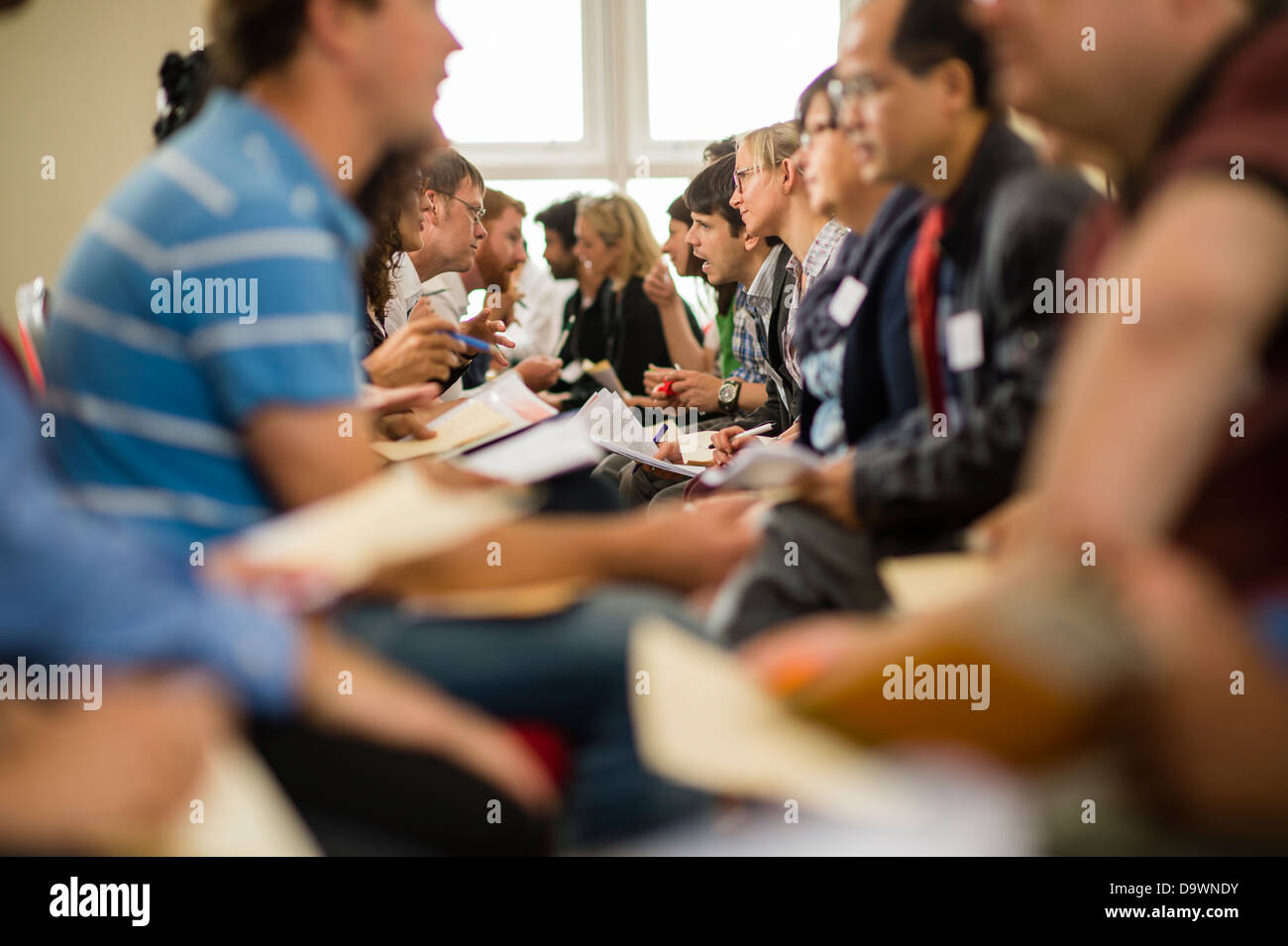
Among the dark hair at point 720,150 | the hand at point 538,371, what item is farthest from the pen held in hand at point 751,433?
the dark hair at point 720,150

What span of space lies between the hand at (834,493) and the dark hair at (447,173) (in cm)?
232

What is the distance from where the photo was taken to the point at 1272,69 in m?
0.69

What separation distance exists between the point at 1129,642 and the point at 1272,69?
38 centimetres

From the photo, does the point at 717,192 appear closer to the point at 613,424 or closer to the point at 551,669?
the point at 613,424

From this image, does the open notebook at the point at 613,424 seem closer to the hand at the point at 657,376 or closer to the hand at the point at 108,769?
the hand at the point at 657,376

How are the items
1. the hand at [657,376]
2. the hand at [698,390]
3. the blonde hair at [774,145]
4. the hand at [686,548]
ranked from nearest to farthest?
the hand at [686,548] < the blonde hair at [774,145] < the hand at [698,390] < the hand at [657,376]

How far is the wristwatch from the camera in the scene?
3.51 metres

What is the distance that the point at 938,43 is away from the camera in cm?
125

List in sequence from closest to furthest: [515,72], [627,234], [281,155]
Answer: [281,155] → [627,234] → [515,72]

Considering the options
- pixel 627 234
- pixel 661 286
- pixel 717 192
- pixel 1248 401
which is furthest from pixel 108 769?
pixel 627 234

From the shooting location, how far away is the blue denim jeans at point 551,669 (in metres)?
0.80

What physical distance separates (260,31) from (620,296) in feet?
12.8

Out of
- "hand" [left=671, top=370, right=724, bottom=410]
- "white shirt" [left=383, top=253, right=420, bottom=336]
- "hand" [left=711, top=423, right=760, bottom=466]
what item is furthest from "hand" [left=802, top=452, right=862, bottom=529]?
"hand" [left=671, top=370, right=724, bottom=410]

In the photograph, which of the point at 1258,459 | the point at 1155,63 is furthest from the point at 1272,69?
the point at 1258,459
